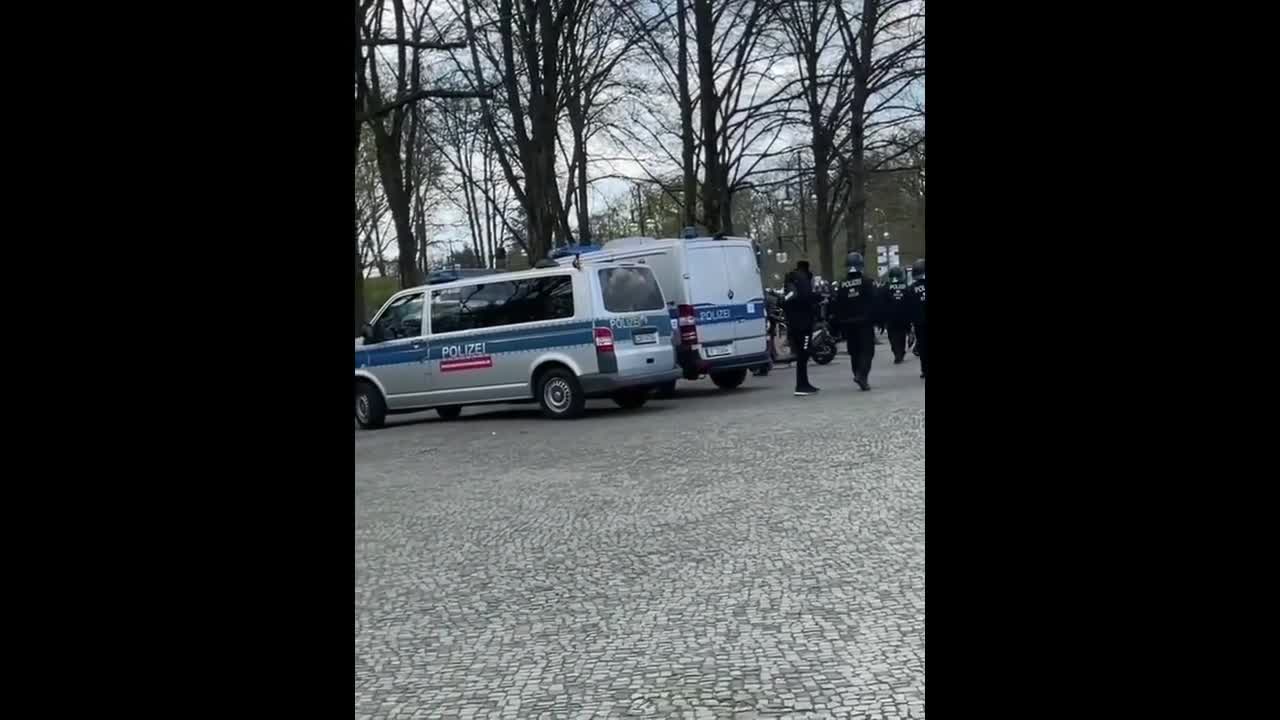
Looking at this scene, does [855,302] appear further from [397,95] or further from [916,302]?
[397,95]

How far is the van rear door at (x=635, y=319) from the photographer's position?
14.4 meters

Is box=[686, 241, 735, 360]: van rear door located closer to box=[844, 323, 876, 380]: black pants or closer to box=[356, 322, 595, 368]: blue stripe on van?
box=[844, 323, 876, 380]: black pants

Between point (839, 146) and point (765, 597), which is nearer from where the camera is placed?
point (765, 597)

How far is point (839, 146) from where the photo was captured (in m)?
26.6

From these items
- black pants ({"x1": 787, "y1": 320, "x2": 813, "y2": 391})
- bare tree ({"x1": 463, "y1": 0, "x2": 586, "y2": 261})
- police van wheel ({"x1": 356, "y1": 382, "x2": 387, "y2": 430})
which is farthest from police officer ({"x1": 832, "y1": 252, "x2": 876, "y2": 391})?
bare tree ({"x1": 463, "y1": 0, "x2": 586, "y2": 261})

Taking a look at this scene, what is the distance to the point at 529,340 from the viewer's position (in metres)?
14.5

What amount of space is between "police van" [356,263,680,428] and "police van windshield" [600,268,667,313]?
14 millimetres

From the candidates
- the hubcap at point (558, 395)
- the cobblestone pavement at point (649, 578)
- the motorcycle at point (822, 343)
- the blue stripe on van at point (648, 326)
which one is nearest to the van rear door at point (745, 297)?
the blue stripe on van at point (648, 326)

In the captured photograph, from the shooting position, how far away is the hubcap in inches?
573

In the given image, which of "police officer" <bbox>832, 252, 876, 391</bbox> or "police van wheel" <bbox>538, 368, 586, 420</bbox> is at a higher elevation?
"police officer" <bbox>832, 252, 876, 391</bbox>

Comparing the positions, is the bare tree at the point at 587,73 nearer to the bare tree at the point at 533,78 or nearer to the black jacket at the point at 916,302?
the bare tree at the point at 533,78
